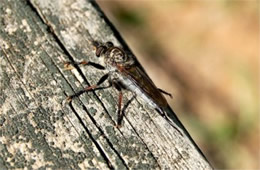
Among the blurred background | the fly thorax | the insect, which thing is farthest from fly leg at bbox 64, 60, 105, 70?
the blurred background

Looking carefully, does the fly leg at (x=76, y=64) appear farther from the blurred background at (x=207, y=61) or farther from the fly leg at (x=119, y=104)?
the blurred background at (x=207, y=61)

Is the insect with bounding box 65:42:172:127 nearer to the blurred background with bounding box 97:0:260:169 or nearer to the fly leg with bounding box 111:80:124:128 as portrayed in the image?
the fly leg with bounding box 111:80:124:128

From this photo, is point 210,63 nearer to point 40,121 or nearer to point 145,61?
point 145,61

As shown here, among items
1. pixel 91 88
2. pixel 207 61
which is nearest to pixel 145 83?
pixel 91 88

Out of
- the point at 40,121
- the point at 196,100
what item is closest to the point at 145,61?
the point at 196,100

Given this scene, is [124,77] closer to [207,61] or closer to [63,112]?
[63,112]
